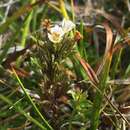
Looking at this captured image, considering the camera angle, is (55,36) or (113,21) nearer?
(55,36)

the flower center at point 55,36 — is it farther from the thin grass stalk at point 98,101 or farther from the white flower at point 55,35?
the thin grass stalk at point 98,101

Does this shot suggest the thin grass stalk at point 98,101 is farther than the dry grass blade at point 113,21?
No

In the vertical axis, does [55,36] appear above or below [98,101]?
above

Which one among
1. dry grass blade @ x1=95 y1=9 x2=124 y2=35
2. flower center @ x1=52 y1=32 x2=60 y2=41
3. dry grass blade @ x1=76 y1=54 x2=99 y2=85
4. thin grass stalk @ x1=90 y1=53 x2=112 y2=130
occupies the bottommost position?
thin grass stalk @ x1=90 y1=53 x2=112 y2=130

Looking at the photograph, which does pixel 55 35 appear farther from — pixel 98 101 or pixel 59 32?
pixel 98 101

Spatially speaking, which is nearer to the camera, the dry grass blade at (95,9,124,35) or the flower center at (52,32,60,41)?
the flower center at (52,32,60,41)

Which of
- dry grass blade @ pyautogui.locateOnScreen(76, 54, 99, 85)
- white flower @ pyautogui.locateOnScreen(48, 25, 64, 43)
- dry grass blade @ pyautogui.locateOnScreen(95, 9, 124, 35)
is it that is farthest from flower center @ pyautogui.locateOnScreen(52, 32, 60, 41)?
dry grass blade @ pyautogui.locateOnScreen(95, 9, 124, 35)


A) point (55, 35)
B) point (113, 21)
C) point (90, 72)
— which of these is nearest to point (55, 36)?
point (55, 35)

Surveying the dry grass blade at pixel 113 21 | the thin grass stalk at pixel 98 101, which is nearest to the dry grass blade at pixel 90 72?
the thin grass stalk at pixel 98 101

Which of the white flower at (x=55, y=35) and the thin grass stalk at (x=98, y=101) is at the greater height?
the white flower at (x=55, y=35)

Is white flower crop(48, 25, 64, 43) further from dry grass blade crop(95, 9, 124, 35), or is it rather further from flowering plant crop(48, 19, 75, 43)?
dry grass blade crop(95, 9, 124, 35)

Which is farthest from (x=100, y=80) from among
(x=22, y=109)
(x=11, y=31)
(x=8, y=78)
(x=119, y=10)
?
(x=119, y=10)
